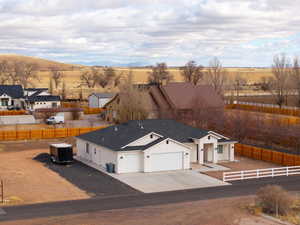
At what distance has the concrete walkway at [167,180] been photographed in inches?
1225

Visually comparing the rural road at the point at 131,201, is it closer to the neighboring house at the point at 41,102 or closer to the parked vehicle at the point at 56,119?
the parked vehicle at the point at 56,119

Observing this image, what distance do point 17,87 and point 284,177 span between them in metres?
62.8

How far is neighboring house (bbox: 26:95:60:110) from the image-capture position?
7950cm

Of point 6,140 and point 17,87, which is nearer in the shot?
point 6,140

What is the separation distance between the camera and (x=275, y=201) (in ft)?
81.2

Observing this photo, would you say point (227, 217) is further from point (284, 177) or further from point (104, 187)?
point (284, 177)

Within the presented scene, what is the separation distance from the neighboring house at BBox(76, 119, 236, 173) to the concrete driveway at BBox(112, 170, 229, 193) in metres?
1.01

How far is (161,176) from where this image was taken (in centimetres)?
3447

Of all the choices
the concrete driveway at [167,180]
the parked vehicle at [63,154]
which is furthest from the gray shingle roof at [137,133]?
the concrete driveway at [167,180]

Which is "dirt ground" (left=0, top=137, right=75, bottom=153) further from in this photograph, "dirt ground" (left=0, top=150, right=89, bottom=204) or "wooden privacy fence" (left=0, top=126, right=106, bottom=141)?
→ "dirt ground" (left=0, top=150, right=89, bottom=204)

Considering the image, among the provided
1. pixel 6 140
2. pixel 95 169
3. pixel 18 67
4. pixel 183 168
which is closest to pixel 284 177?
pixel 183 168

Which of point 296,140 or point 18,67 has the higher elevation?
point 18,67

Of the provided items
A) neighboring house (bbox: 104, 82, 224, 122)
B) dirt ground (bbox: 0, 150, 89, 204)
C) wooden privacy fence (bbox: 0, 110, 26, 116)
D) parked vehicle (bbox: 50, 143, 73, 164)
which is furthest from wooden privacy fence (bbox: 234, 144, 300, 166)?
wooden privacy fence (bbox: 0, 110, 26, 116)

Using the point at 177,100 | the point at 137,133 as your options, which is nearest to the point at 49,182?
the point at 137,133
